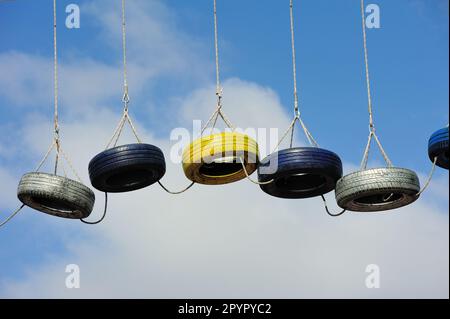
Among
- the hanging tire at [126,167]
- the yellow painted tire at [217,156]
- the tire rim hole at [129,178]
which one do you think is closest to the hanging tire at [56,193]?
the hanging tire at [126,167]

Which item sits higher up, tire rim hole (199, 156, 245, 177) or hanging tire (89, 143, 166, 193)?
tire rim hole (199, 156, 245, 177)

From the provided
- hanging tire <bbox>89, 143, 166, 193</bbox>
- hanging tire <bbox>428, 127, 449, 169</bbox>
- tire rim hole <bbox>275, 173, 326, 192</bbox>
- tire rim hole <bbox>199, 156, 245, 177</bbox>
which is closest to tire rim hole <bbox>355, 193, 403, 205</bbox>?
tire rim hole <bbox>275, 173, 326, 192</bbox>

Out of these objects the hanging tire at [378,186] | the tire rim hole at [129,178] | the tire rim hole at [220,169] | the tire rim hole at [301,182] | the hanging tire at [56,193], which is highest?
the tire rim hole at [220,169]

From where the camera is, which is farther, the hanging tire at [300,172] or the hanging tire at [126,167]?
the hanging tire at [126,167]

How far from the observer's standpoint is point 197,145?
2269 cm

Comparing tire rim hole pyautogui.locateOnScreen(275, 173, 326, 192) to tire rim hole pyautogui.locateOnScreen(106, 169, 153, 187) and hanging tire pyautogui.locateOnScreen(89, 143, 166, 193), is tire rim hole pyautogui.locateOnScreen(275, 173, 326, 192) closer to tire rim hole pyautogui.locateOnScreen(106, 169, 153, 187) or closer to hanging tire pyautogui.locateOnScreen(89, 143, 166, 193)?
hanging tire pyautogui.locateOnScreen(89, 143, 166, 193)

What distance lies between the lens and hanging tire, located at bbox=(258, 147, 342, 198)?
22594 millimetres

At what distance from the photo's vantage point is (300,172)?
22.7 metres

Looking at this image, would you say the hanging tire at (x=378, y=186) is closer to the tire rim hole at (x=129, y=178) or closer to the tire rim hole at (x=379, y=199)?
the tire rim hole at (x=379, y=199)

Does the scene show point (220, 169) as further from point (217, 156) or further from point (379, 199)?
point (379, 199)

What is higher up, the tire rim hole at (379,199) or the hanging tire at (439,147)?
the hanging tire at (439,147)

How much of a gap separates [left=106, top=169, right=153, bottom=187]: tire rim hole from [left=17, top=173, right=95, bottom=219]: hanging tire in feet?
1.66

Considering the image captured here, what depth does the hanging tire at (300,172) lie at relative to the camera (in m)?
22.6

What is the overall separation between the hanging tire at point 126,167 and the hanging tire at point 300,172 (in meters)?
2.04
